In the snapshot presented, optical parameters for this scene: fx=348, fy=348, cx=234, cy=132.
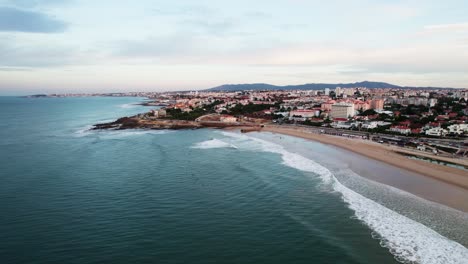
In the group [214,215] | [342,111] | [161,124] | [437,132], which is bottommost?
[214,215]

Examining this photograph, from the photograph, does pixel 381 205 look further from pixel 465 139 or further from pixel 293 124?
pixel 293 124

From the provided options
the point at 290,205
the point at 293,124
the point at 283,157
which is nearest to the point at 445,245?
the point at 290,205

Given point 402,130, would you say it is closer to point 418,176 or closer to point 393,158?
point 393,158

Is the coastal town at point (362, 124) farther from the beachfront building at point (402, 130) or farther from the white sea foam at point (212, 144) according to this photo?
the white sea foam at point (212, 144)

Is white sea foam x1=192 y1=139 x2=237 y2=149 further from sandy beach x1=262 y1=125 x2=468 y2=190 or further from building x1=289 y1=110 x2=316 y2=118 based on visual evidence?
building x1=289 y1=110 x2=316 y2=118

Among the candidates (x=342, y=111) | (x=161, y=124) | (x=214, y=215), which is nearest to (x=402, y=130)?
(x=342, y=111)

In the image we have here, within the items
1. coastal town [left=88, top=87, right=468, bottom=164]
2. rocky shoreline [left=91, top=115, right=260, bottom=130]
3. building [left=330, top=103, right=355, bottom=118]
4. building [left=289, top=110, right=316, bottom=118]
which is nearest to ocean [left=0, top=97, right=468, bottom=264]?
coastal town [left=88, top=87, right=468, bottom=164]

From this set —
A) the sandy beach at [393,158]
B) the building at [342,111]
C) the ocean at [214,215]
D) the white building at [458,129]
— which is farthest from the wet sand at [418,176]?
the building at [342,111]
